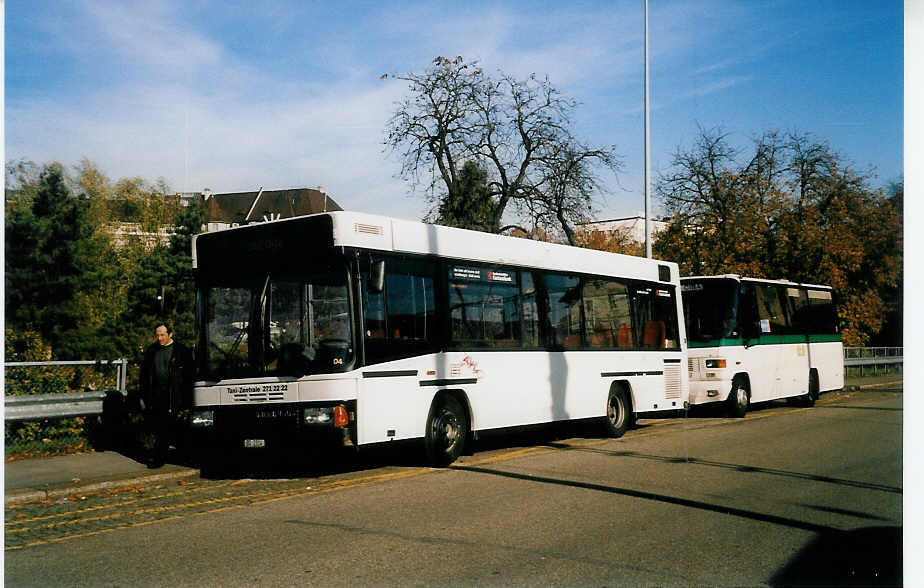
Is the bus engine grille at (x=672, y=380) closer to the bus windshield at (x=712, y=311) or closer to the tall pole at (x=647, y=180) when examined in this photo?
the bus windshield at (x=712, y=311)

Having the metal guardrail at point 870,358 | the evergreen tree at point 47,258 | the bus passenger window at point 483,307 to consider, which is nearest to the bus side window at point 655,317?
the bus passenger window at point 483,307

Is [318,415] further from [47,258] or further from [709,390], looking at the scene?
[47,258]

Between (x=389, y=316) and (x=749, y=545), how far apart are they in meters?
5.41

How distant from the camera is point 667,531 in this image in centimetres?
741

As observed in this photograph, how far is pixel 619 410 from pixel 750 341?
23.1ft

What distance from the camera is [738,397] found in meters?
21.0

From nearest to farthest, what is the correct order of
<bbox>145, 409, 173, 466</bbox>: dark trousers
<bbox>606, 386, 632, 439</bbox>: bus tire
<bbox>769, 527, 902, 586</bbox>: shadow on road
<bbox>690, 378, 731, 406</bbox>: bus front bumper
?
<bbox>769, 527, 902, 586</bbox>: shadow on road
<bbox>145, 409, 173, 466</bbox>: dark trousers
<bbox>606, 386, 632, 439</bbox>: bus tire
<bbox>690, 378, 731, 406</bbox>: bus front bumper

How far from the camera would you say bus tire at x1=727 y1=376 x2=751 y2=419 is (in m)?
20.9

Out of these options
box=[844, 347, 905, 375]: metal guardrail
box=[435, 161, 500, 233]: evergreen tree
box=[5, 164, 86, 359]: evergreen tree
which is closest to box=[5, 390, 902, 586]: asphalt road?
box=[435, 161, 500, 233]: evergreen tree

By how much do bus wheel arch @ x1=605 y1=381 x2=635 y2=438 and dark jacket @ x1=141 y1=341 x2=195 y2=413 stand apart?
731cm

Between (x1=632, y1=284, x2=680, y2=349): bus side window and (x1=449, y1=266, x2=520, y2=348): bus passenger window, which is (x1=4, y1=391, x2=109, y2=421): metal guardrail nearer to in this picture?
(x1=449, y1=266, x2=520, y2=348): bus passenger window

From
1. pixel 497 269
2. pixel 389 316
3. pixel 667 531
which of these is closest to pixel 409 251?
pixel 389 316

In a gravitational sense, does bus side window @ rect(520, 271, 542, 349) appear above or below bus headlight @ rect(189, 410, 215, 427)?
above
